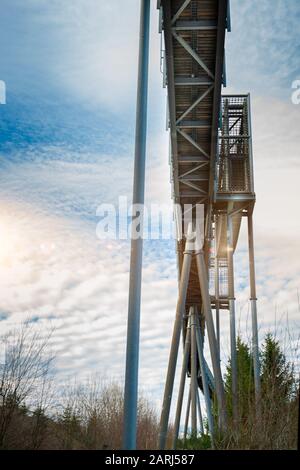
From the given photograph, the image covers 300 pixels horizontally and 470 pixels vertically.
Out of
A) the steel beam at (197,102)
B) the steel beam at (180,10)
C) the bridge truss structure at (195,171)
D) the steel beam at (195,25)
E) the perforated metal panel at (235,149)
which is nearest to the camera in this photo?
the bridge truss structure at (195,171)

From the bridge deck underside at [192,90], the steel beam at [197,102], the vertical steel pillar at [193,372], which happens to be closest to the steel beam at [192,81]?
the bridge deck underside at [192,90]

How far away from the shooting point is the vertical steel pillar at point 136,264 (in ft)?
17.5

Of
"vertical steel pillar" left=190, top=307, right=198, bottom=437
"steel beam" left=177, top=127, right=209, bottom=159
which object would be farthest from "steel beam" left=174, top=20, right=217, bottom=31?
"vertical steel pillar" left=190, top=307, right=198, bottom=437

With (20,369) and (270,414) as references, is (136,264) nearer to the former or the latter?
(270,414)

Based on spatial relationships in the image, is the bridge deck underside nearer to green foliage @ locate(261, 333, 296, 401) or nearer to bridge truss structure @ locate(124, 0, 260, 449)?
bridge truss structure @ locate(124, 0, 260, 449)

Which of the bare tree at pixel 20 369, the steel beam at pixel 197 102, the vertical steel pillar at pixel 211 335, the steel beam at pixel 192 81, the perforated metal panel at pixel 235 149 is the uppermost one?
the perforated metal panel at pixel 235 149

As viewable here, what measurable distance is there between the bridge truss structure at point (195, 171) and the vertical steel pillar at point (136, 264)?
1cm

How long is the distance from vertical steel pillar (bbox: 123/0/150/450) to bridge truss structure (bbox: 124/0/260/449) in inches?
0.4

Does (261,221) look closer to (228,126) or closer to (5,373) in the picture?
(228,126)

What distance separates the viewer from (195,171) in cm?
1319

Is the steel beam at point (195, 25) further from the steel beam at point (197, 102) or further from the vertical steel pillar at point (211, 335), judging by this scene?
the vertical steel pillar at point (211, 335)

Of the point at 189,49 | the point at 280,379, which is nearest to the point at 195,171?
the point at 189,49

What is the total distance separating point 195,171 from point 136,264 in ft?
24.9

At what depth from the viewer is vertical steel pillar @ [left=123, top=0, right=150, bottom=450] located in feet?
17.5
